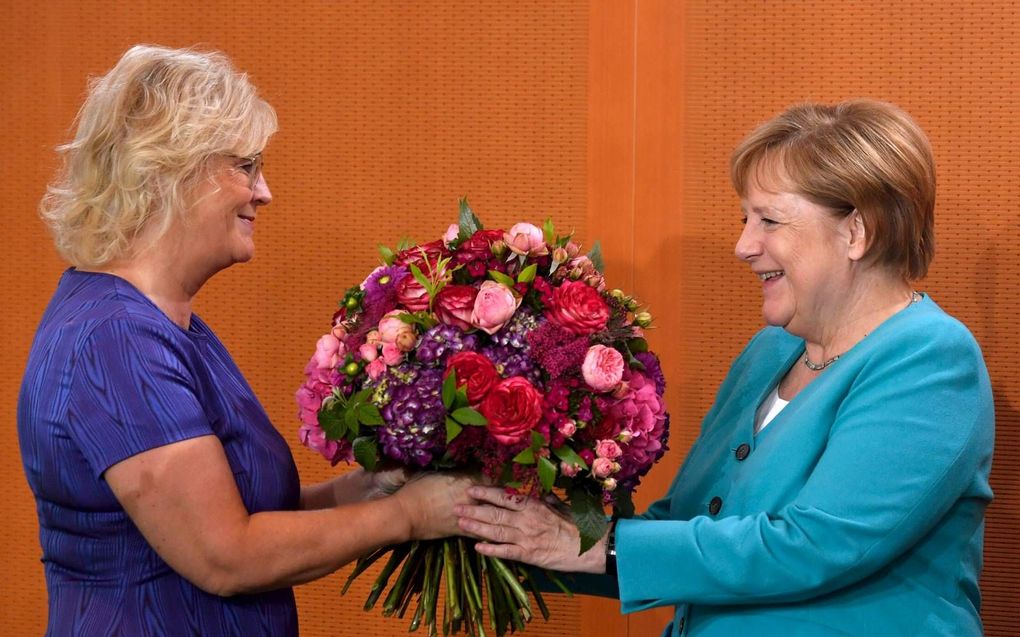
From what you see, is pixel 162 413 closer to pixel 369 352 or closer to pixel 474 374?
pixel 369 352

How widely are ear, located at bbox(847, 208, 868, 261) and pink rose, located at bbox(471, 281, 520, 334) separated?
24.1 inches

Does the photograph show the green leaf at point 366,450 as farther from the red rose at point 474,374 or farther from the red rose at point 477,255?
the red rose at point 477,255

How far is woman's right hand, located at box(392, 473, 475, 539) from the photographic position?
6.51 feet

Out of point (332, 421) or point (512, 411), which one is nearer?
point (512, 411)

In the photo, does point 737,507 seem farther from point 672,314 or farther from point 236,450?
point 672,314

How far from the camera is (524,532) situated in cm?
199

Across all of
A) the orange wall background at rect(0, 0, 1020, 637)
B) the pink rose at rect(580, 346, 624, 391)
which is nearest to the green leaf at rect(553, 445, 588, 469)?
the pink rose at rect(580, 346, 624, 391)

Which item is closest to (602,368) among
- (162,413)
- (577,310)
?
(577,310)

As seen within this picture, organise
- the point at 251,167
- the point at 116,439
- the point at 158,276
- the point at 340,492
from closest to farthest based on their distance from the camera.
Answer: the point at 116,439
the point at 158,276
the point at 251,167
the point at 340,492

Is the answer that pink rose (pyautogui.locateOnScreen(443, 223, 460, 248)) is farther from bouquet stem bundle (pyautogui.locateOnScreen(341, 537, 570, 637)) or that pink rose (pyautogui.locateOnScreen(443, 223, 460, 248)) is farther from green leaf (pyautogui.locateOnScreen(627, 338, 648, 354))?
bouquet stem bundle (pyautogui.locateOnScreen(341, 537, 570, 637))

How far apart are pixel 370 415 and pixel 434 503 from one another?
0.81 ft

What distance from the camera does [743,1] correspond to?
2955mm

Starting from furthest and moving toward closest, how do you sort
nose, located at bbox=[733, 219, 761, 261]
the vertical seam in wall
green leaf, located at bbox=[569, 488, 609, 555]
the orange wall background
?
the vertical seam in wall < the orange wall background < nose, located at bbox=[733, 219, 761, 261] < green leaf, located at bbox=[569, 488, 609, 555]

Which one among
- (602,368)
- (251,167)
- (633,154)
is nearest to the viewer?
(602,368)
